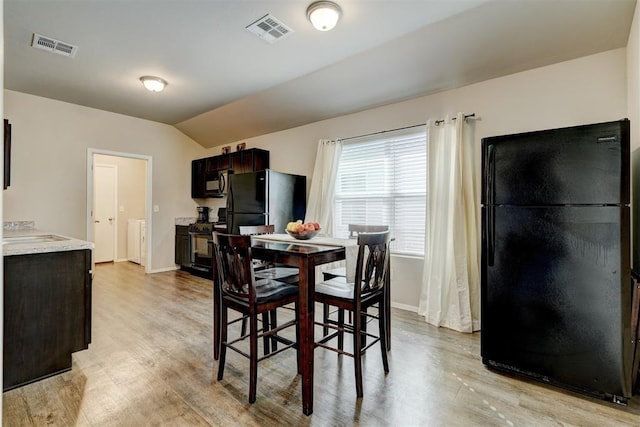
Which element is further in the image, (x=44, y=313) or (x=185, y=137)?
(x=185, y=137)

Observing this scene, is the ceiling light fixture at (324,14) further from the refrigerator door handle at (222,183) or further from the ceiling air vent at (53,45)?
the refrigerator door handle at (222,183)

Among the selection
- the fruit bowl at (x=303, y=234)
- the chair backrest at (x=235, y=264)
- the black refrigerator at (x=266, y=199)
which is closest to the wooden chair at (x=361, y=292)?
the fruit bowl at (x=303, y=234)

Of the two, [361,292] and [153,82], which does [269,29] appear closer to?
[153,82]

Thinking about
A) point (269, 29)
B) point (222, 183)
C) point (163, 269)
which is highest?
point (269, 29)

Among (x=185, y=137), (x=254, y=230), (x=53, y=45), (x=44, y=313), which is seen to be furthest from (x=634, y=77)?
(x=185, y=137)

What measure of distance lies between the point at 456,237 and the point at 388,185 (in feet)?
3.55

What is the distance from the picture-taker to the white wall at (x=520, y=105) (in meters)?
2.57

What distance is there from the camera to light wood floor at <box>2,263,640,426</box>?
5.91 feet

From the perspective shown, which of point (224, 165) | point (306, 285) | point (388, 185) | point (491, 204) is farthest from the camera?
point (224, 165)

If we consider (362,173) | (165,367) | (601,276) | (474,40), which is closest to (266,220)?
(362,173)

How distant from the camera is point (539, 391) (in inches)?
81.7

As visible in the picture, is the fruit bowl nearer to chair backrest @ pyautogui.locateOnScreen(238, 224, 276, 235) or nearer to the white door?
chair backrest @ pyautogui.locateOnScreen(238, 224, 276, 235)

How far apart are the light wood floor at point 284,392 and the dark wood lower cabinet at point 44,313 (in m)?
0.14

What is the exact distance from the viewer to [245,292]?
204 centimetres
